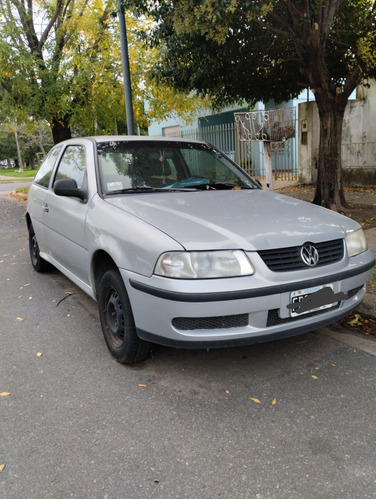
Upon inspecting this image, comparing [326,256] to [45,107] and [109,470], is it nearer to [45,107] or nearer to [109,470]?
[109,470]

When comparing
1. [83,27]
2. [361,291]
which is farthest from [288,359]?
[83,27]

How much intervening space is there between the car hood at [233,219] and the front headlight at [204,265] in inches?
1.9

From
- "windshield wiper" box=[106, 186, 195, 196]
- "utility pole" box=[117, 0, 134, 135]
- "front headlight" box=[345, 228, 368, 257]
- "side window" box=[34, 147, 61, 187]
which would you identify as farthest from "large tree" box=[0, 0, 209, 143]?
"front headlight" box=[345, 228, 368, 257]

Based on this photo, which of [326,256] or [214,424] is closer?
[214,424]

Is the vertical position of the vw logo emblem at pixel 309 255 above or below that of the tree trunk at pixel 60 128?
below

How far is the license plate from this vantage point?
112 inches

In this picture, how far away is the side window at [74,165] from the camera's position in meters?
4.06

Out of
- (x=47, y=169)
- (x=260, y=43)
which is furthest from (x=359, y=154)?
(x=47, y=169)

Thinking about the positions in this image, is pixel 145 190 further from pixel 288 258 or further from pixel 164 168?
pixel 288 258

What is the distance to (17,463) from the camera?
2.32 metres

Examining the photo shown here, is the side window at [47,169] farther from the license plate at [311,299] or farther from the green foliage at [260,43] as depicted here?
the license plate at [311,299]

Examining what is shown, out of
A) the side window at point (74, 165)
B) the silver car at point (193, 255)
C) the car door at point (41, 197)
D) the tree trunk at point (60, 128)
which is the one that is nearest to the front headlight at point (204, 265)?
the silver car at point (193, 255)

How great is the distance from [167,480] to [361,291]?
2065mm

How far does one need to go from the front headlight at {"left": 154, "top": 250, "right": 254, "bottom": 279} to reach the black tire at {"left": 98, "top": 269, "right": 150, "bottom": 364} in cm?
49
